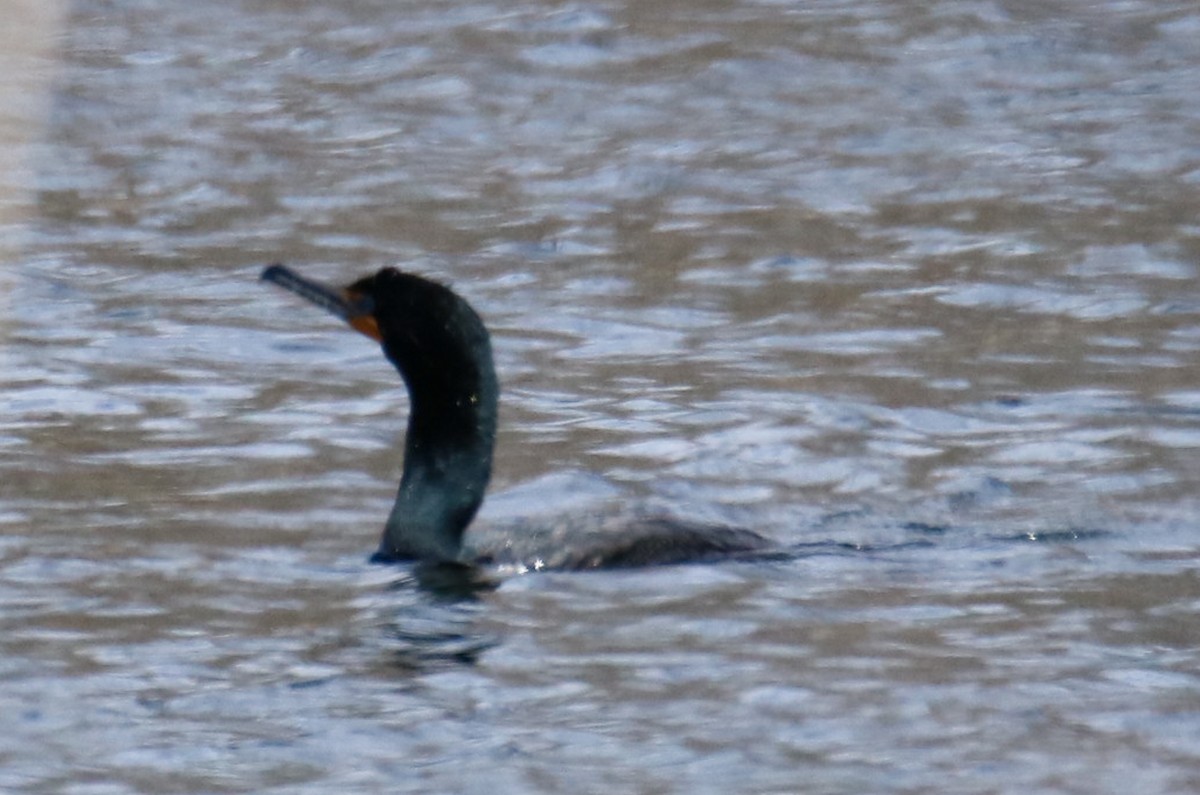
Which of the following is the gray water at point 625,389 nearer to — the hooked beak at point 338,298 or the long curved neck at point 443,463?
the long curved neck at point 443,463

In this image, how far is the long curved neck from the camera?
350 inches

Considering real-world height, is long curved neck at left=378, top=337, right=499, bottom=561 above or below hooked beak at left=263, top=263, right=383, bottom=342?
below

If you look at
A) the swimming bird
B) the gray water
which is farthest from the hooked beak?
the gray water

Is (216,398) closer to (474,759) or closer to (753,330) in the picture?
(753,330)

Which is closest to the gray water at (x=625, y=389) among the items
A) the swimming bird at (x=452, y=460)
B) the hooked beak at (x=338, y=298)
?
the swimming bird at (x=452, y=460)

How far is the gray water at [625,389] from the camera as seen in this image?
7020 millimetres

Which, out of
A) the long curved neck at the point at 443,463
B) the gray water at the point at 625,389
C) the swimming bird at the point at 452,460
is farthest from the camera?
the long curved neck at the point at 443,463

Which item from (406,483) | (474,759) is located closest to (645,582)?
(406,483)

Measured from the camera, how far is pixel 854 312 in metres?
13.2

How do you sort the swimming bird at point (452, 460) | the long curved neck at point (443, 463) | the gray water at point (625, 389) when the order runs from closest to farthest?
the gray water at point (625, 389) < the swimming bird at point (452, 460) < the long curved neck at point (443, 463)

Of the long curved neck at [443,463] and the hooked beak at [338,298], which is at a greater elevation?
the hooked beak at [338,298]

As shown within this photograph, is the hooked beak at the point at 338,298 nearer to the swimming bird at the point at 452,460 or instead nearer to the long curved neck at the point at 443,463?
the swimming bird at the point at 452,460

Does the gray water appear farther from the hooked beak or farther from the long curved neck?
the hooked beak

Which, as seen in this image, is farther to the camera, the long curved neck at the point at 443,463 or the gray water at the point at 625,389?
the long curved neck at the point at 443,463
